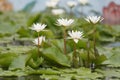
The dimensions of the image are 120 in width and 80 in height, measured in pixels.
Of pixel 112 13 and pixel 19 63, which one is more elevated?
pixel 112 13

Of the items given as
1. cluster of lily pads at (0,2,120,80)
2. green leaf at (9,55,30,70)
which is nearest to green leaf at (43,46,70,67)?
cluster of lily pads at (0,2,120,80)

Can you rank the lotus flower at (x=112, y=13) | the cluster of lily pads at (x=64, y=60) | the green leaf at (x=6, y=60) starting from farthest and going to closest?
the lotus flower at (x=112, y=13) < the green leaf at (x=6, y=60) < the cluster of lily pads at (x=64, y=60)

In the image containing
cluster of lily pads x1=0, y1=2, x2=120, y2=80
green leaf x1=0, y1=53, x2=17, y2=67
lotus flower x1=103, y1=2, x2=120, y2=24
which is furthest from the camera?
lotus flower x1=103, y1=2, x2=120, y2=24

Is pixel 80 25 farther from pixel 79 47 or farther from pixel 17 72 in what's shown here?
pixel 17 72

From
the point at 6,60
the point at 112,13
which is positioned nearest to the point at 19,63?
the point at 6,60

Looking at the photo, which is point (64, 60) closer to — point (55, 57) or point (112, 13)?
point (55, 57)

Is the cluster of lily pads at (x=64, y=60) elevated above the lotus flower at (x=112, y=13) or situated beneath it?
situated beneath

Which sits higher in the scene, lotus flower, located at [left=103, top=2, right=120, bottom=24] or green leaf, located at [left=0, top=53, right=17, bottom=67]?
lotus flower, located at [left=103, top=2, right=120, bottom=24]

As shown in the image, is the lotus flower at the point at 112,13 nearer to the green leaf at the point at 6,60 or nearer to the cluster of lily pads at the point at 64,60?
the cluster of lily pads at the point at 64,60

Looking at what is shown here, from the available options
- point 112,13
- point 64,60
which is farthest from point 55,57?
point 112,13

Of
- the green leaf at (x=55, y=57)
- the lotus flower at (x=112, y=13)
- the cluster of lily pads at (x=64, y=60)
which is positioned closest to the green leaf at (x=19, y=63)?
the cluster of lily pads at (x=64, y=60)

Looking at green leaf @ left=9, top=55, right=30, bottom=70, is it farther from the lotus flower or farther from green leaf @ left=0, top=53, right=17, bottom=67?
the lotus flower

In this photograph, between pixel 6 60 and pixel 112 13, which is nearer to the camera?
pixel 6 60
